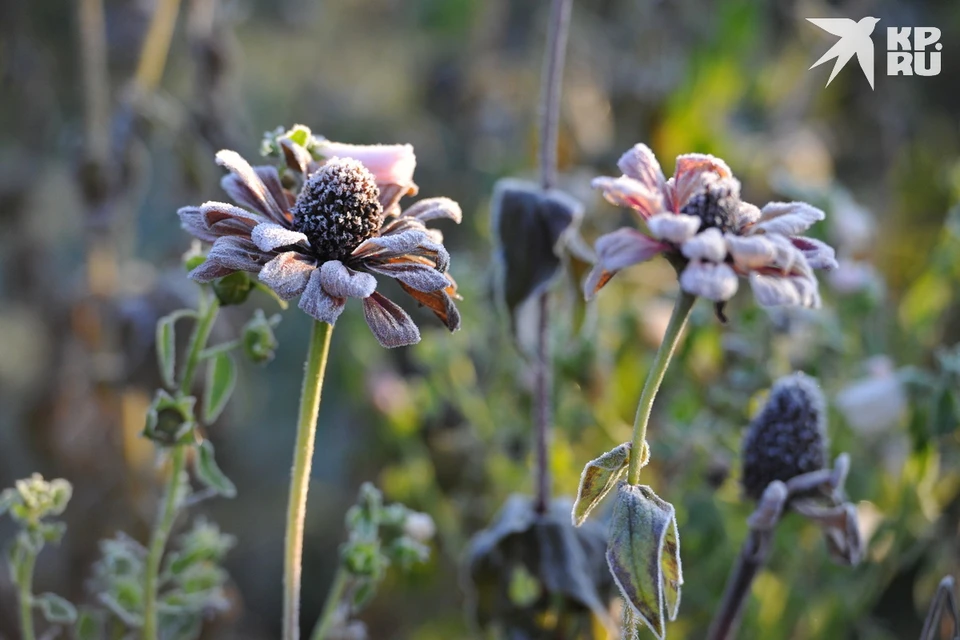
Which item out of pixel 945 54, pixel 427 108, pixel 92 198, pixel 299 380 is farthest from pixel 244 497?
pixel 945 54

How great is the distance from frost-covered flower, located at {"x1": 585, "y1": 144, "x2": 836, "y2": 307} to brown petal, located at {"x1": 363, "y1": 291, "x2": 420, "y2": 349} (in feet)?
0.24

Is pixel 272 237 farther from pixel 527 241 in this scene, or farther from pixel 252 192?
pixel 527 241

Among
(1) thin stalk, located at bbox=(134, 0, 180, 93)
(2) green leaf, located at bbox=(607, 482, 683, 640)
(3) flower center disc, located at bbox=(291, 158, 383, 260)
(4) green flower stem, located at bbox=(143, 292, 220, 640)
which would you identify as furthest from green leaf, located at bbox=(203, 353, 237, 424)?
(1) thin stalk, located at bbox=(134, 0, 180, 93)

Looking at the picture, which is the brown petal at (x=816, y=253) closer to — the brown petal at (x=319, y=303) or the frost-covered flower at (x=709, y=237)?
the frost-covered flower at (x=709, y=237)

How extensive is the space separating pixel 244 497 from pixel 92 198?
486 mm

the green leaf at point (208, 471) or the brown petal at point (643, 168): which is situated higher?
the brown petal at point (643, 168)

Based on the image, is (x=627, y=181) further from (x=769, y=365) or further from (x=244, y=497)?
(x=244, y=497)

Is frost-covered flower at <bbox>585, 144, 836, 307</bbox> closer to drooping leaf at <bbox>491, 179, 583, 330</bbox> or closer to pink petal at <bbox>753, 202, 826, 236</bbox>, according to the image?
pink petal at <bbox>753, 202, 826, 236</bbox>

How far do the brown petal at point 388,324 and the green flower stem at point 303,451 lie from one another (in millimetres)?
Answer: 20

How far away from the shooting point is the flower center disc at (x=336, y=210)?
0.42 metres

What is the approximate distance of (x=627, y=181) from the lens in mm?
392

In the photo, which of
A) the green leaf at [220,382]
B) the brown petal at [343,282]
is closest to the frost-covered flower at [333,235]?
the brown petal at [343,282]

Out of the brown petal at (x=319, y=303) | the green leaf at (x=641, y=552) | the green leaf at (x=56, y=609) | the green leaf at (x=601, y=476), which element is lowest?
the green leaf at (x=56, y=609)

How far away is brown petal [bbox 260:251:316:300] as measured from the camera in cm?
36
